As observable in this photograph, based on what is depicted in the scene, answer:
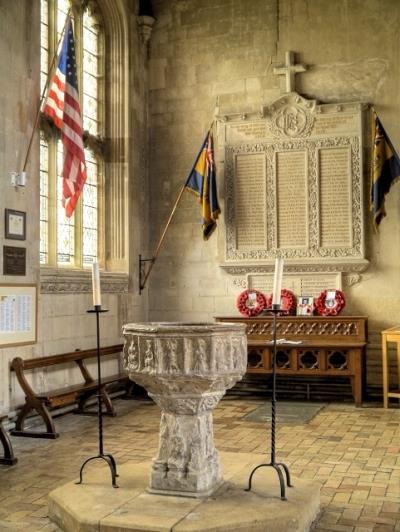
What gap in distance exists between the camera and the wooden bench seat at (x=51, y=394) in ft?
20.2

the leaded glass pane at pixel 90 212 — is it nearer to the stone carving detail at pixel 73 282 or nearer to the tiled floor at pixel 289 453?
the stone carving detail at pixel 73 282

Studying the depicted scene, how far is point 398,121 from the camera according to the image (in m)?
8.34

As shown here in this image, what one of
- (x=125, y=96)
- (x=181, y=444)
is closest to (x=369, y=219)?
(x=125, y=96)

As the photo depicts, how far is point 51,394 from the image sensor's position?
6367 mm

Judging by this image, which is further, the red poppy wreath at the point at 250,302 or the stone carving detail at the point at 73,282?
the red poppy wreath at the point at 250,302

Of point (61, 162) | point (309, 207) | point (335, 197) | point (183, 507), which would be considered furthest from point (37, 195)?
point (183, 507)

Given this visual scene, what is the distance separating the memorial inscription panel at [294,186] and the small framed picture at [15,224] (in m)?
3.03

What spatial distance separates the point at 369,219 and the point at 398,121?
1.21 metres

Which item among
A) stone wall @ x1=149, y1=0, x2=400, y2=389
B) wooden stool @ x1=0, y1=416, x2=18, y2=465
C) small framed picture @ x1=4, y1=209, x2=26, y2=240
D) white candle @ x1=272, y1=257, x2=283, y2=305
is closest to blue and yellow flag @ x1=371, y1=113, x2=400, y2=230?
stone wall @ x1=149, y1=0, x2=400, y2=389

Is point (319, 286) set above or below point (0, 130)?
below

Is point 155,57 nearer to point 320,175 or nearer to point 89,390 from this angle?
point 320,175

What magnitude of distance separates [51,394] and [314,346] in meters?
3.01

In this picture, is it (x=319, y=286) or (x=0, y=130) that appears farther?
(x=319, y=286)

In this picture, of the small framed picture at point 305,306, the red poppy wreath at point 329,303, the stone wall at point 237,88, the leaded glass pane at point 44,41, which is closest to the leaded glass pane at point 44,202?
the leaded glass pane at point 44,41
